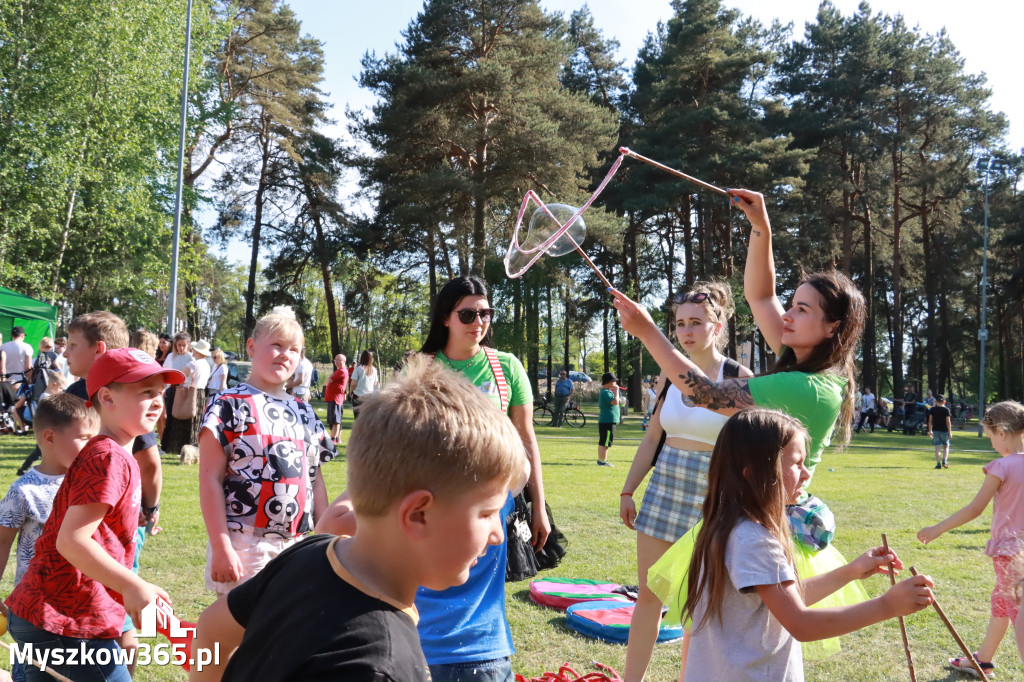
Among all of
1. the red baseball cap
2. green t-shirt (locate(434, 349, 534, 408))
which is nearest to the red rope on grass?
green t-shirt (locate(434, 349, 534, 408))

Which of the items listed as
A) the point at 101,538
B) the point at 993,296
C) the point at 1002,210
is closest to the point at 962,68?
the point at 1002,210

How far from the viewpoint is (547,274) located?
117 feet

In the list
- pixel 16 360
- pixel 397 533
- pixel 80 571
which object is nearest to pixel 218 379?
pixel 16 360

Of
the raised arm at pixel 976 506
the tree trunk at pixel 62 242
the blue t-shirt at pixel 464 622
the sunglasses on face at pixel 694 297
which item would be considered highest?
the tree trunk at pixel 62 242

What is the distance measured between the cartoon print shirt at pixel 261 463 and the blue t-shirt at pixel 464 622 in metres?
0.57

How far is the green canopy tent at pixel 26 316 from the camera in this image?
17.3 m

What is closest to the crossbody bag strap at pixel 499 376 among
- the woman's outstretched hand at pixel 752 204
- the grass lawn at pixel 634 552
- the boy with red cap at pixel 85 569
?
the woman's outstretched hand at pixel 752 204

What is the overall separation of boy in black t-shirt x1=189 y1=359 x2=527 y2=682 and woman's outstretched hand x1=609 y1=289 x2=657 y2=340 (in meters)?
1.62

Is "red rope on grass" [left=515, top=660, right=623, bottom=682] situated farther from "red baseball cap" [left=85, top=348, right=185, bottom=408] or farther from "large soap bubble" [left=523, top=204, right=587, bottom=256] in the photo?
"red baseball cap" [left=85, top=348, right=185, bottom=408]

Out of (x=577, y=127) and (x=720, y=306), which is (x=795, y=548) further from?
(x=577, y=127)

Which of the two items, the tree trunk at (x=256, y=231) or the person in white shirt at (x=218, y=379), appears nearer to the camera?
the person in white shirt at (x=218, y=379)

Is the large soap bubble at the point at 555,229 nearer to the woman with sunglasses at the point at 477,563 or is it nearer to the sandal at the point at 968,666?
the woman with sunglasses at the point at 477,563

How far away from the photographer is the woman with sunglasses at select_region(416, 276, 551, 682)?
2.71m

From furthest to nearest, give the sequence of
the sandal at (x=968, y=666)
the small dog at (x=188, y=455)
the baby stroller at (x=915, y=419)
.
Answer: the baby stroller at (x=915, y=419) → the small dog at (x=188, y=455) → the sandal at (x=968, y=666)
